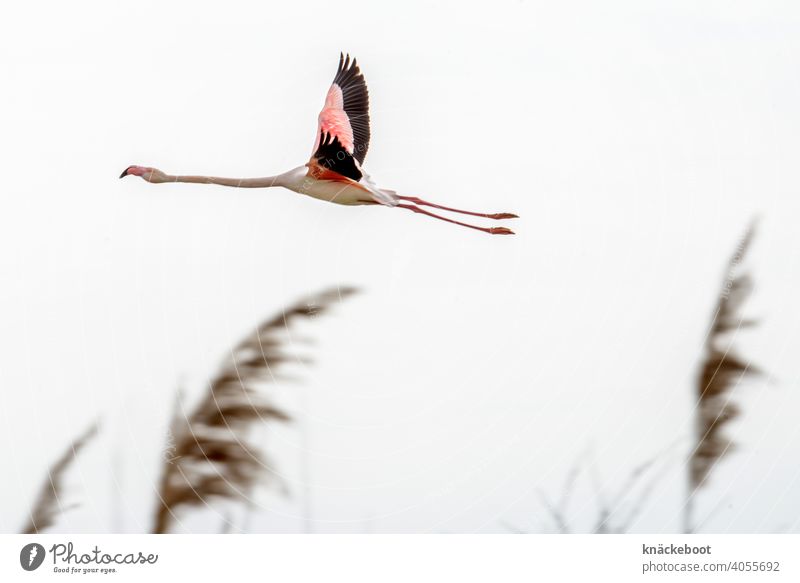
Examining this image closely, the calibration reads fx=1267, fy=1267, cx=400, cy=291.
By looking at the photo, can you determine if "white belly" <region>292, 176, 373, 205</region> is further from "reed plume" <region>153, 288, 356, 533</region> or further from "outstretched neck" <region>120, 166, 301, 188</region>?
"reed plume" <region>153, 288, 356, 533</region>

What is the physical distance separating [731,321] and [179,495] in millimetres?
3068

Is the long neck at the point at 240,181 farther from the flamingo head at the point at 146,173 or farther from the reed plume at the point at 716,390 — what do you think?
the reed plume at the point at 716,390

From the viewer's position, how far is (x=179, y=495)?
611cm

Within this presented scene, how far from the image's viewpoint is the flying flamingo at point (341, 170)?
38.3 ft

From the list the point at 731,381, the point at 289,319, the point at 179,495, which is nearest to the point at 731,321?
the point at 731,381

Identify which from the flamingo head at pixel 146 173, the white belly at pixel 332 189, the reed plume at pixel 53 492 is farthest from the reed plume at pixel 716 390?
the flamingo head at pixel 146 173

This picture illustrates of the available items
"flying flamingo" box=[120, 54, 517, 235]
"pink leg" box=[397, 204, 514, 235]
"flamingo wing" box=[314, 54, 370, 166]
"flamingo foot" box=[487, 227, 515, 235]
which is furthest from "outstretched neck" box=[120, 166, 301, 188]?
"flamingo foot" box=[487, 227, 515, 235]

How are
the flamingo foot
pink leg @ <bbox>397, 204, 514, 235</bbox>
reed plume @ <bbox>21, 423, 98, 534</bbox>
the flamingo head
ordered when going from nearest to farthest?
reed plume @ <bbox>21, 423, 98, 534</bbox>, the flamingo head, pink leg @ <bbox>397, 204, 514, 235</bbox>, the flamingo foot

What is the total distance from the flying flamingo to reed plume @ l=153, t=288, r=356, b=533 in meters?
5.48
